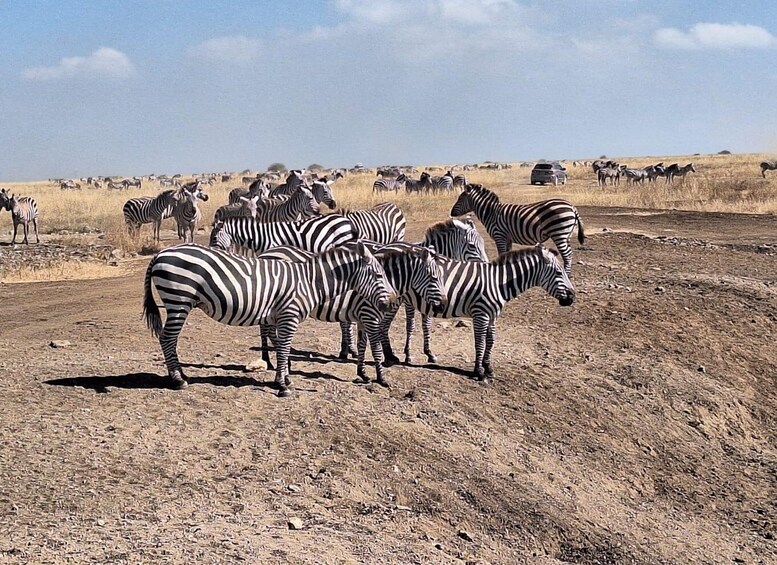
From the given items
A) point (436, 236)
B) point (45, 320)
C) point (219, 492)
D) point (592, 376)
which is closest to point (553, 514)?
point (219, 492)

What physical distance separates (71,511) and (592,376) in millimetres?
6416

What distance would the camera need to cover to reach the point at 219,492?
20.5ft

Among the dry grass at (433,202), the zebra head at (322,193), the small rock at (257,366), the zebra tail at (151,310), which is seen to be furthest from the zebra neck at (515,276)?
the dry grass at (433,202)

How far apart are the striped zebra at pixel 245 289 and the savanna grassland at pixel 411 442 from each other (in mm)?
573

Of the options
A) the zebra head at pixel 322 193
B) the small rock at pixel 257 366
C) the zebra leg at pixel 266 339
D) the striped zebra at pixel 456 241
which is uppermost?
the zebra head at pixel 322 193

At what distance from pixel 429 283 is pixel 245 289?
205 cm

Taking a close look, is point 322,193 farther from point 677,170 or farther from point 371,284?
point 677,170

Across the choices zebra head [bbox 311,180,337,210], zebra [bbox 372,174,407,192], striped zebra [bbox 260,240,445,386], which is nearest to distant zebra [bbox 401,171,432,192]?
zebra [bbox 372,174,407,192]

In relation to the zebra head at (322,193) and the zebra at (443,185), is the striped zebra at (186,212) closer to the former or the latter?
the zebra head at (322,193)

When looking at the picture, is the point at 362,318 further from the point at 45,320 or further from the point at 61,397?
the point at 45,320

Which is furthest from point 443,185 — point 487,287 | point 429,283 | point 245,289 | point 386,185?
point 245,289

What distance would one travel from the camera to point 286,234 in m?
12.8

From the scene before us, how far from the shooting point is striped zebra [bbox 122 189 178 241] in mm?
22125

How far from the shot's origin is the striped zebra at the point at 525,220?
15.4 meters
